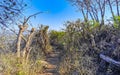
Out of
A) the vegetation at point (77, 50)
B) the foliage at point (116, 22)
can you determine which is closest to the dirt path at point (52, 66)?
the vegetation at point (77, 50)

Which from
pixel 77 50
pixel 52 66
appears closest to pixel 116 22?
pixel 77 50

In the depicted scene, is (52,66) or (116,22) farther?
(52,66)

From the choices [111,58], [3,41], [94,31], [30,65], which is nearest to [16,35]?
[30,65]

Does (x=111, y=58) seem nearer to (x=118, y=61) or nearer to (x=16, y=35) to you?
(x=118, y=61)

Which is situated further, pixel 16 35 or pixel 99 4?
pixel 99 4

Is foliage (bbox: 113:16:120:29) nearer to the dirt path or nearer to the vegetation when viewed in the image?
the vegetation

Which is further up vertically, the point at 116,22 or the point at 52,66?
the point at 116,22

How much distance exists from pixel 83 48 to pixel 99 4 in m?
11.5

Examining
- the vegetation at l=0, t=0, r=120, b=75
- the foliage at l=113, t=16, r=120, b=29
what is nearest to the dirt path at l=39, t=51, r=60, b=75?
the vegetation at l=0, t=0, r=120, b=75

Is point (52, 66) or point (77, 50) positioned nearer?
point (77, 50)

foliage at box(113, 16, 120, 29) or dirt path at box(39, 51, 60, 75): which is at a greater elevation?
foliage at box(113, 16, 120, 29)

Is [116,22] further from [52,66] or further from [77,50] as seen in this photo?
[52,66]

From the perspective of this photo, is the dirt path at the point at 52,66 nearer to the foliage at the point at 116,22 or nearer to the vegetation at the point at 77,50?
the vegetation at the point at 77,50

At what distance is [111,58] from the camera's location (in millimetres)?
→ 8172
